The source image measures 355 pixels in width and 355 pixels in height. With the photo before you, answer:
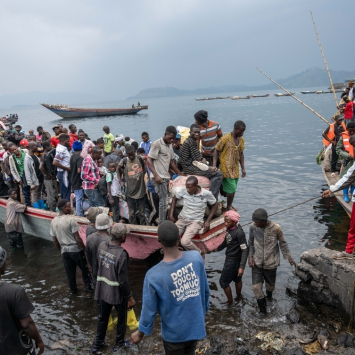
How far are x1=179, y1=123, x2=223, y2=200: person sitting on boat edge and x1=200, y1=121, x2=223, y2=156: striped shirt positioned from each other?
63cm

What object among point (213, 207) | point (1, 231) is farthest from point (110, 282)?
point (1, 231)

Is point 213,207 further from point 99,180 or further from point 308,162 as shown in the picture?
point 308,162

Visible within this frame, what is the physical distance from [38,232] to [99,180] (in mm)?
3677

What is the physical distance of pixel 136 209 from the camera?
7953 millimetres

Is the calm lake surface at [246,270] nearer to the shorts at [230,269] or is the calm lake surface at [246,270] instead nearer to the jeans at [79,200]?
the shorts at [230,269]

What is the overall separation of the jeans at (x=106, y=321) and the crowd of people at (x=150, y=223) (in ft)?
0.05

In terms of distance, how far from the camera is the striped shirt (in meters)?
7.68

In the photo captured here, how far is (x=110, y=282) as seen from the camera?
15.4 feet

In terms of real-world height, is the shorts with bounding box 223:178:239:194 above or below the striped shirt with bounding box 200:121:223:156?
below

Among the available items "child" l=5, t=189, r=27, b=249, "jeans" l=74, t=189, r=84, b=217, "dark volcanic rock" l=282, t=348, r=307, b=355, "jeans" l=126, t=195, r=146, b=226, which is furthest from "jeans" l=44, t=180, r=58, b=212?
"dark volcanic rock" l=282, t=348, r=307, b=355

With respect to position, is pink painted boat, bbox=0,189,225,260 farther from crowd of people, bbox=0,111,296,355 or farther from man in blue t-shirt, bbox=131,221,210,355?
man in blue t-shirt, bbox=131,221,210,355

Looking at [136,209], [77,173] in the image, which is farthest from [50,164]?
[136,209]

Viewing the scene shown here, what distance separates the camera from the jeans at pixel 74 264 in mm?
6504

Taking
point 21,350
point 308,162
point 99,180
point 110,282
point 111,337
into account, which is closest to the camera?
point 21,350
